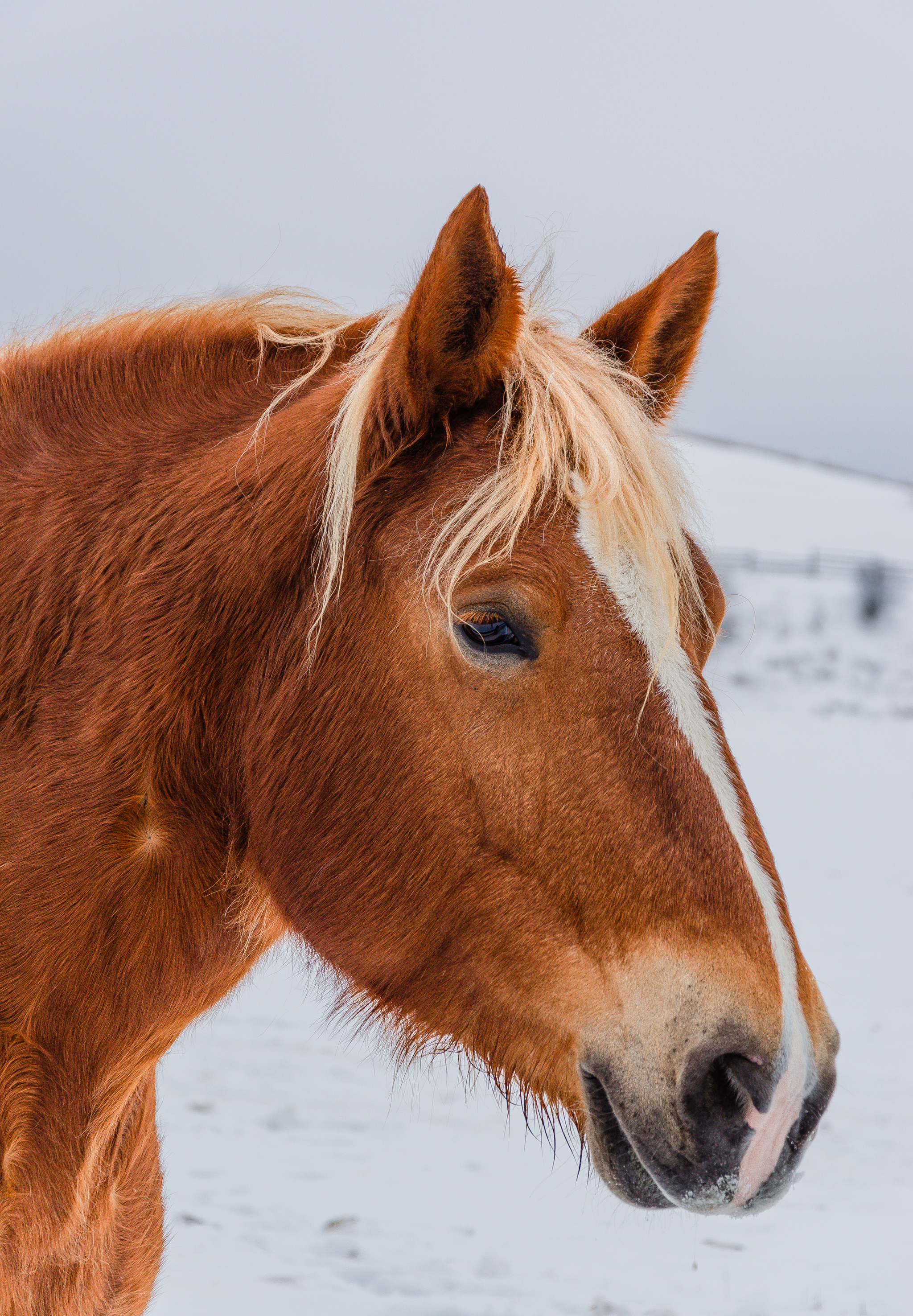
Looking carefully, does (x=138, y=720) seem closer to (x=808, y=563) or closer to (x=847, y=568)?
(x=847, y=568)

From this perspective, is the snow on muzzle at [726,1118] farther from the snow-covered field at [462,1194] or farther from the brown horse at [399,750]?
the snow-covered field at [462,1194]

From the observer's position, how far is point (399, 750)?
160 cm

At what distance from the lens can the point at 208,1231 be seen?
12.7 ft

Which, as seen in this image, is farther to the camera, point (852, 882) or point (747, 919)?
point (852, 882)

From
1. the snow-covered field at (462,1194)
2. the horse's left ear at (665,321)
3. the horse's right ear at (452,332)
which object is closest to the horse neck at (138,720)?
the horse's right ear at (452,332)

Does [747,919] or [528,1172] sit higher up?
[747,919]

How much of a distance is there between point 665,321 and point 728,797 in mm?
1013

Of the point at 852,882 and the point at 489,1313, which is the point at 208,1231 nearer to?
the point at 489,1313

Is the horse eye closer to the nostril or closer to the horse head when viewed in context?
the horse head

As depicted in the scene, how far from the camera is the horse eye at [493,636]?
1.54m

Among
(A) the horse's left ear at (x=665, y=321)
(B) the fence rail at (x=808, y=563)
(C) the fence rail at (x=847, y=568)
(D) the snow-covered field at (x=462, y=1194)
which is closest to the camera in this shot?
(A) the horse's left ear at (x=665, y=321)

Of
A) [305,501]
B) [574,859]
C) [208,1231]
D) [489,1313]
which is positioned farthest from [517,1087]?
[208,1231]

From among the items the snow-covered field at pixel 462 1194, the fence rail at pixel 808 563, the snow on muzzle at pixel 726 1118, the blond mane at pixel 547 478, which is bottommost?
the fence rail at pixel 808 563

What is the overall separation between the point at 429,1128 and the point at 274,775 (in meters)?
3.74
